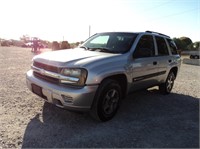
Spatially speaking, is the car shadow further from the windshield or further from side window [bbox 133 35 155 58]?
the windshield

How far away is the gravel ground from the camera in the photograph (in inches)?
133

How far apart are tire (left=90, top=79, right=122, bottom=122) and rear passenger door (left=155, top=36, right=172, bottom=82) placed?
188 cm

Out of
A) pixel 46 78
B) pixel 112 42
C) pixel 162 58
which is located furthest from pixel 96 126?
pixel 162 58

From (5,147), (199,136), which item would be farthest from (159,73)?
(5,147)

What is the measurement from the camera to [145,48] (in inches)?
195

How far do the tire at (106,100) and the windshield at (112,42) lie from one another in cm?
88

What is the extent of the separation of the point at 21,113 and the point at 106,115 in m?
1.74

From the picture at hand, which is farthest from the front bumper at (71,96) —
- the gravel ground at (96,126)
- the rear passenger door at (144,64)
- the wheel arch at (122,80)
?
the rear passenger door at (144,64)

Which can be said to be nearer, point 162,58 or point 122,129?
point 122,129

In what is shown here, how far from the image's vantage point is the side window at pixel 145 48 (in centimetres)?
474

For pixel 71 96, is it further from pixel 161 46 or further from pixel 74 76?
pixel 161 46

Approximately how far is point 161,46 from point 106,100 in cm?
275

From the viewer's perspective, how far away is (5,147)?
3090 mm

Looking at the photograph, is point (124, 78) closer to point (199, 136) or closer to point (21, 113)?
point (199, 136)
